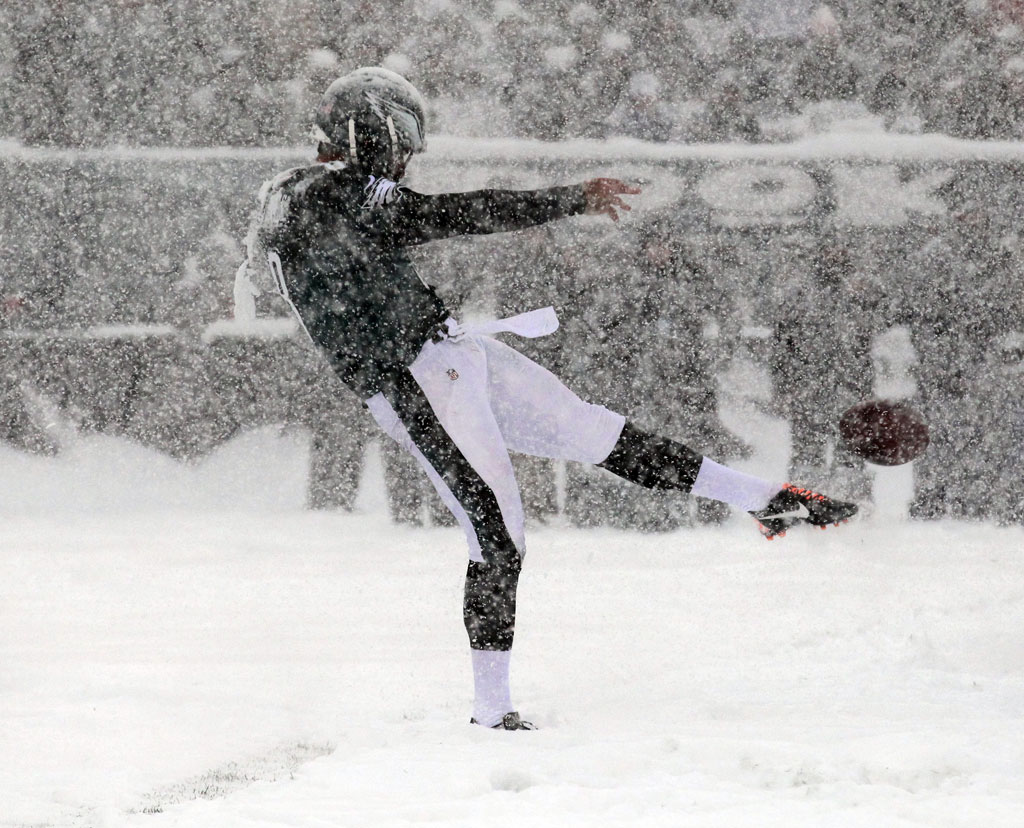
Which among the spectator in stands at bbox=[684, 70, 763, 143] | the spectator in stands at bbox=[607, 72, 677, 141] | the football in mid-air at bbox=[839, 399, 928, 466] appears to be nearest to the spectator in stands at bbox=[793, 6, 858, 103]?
the spectator in stands at bbox=[684, 70, 763, 143]

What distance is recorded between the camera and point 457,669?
4.21m

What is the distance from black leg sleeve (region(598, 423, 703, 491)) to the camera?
3.36 meters

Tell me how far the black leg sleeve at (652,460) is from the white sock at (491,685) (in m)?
0.59

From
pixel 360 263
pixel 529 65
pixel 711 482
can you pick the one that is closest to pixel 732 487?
pixel 711 482

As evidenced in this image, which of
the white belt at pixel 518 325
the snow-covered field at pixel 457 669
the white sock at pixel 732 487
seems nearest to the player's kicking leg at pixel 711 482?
the white sock at pixel 732 487

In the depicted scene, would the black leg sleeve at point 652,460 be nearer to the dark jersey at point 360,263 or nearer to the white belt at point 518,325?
the white belt at point 518,325

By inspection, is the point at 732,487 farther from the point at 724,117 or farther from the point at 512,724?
the point at 724,117

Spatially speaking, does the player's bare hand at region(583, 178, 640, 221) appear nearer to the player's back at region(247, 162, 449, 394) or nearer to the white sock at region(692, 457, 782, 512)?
the player's back at region(247, 162, 449, 394)

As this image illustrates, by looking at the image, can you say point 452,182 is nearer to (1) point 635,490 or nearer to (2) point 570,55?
(2) point 570,55

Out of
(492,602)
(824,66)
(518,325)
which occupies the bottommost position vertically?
(492,602)

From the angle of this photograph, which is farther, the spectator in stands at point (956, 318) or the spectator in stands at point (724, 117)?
the spectator in stands at point (724, 117)

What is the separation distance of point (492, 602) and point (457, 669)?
1.09 m

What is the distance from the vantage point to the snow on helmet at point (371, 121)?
318cm

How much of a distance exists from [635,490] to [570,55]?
2.81 metres
